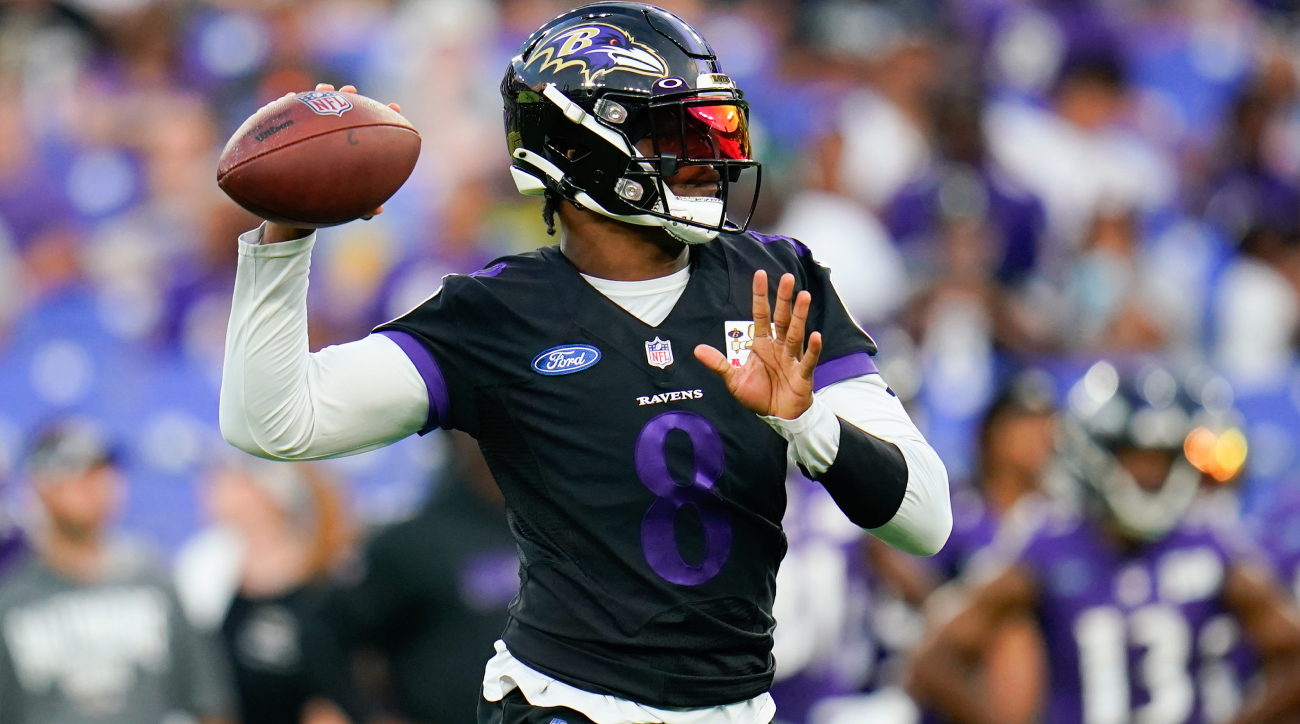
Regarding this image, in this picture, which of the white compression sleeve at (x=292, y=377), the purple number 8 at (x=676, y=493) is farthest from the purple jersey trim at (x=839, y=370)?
the white compression sleeve at (x=292, y=377)

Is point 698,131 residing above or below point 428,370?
above

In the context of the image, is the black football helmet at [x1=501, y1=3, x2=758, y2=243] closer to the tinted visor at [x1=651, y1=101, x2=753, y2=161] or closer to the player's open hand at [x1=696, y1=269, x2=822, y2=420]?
the tinted visor at [x1=651, y1=101, x2=753, y2=161]

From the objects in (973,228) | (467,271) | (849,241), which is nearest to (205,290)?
(467,271)

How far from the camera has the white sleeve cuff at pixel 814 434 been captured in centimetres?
281

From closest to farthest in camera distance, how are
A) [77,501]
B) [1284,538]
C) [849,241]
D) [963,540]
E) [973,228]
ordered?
[77,501], [963,540], [1284,538], [973,228], [849,241]

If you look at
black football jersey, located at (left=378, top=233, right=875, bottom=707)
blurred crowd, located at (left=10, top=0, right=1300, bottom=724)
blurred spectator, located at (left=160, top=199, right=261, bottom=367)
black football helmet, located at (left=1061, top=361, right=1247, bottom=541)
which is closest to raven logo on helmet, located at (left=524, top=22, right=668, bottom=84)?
black football jersey, located at (left=378, top=233, right=875, bottom=707)

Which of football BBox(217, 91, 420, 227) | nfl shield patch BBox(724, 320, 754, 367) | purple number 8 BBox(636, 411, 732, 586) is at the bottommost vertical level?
purple number 8 BBox(636, 411, 732, 586)

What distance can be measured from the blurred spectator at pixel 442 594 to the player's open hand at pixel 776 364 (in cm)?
300

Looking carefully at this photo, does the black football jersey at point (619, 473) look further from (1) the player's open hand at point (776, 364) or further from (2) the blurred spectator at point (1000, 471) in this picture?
(2) the blurred spectator at point (1000, 471)

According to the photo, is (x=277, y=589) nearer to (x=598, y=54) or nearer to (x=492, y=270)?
(x=492, y=270)

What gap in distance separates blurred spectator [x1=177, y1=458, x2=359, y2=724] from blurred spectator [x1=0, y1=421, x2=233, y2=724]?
14 centimetres

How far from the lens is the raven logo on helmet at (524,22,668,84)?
3.07 metres

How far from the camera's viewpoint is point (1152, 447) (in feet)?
18.7

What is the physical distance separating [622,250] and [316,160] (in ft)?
1.97
